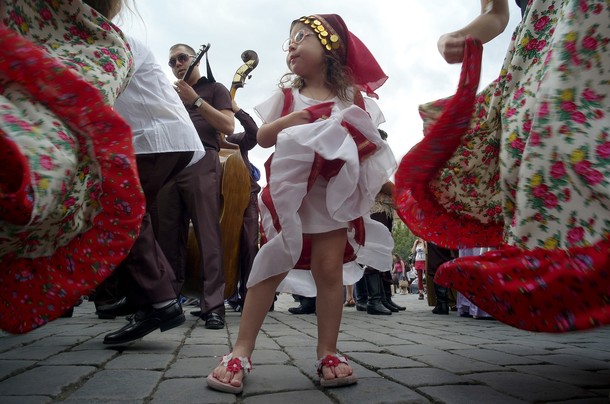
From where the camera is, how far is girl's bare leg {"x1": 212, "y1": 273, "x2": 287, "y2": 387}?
76.6 inches

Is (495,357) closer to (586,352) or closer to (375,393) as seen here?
(586,352)

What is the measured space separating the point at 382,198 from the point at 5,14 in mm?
4535

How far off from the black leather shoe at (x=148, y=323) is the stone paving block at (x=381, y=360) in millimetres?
858

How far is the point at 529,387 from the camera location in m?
1.74

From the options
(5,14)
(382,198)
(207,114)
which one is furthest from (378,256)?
(382,198)

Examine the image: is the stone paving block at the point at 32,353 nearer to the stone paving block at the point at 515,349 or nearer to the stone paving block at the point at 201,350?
the stone paving block at the point at 201,350

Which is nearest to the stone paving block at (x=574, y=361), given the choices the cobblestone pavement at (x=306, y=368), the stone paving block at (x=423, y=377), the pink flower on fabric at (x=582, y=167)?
the cobblestone pavement at (x=306, y=368)

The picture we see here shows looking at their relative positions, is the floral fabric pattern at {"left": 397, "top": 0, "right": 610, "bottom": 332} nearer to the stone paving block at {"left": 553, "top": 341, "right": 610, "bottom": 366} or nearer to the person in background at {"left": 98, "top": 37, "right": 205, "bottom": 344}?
the stone paving block at {"left": 553, "top": 341, "right": 610, "bottom": 366}

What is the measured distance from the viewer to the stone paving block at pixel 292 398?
63.1 inches

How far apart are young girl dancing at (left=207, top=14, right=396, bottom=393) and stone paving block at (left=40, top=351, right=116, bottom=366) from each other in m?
0.68

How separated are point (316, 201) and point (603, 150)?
3.51ft

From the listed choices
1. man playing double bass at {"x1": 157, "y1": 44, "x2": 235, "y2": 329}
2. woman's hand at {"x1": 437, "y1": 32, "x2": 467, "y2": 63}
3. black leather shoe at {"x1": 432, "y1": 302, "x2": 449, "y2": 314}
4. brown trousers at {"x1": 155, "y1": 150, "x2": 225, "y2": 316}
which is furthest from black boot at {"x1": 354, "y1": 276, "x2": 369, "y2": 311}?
woman's hand at {"x1": 437, "y1": 32, "x2": 467, "y2": 63}

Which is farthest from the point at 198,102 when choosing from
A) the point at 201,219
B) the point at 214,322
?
the point at 214,322

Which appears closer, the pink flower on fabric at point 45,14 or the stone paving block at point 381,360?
the pink flower on fabric at point 45,14
